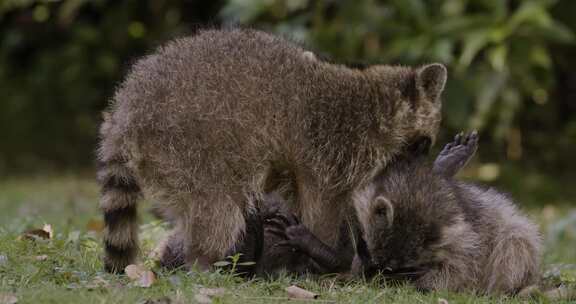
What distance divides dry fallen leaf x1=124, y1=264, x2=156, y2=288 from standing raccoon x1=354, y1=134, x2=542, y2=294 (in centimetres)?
139

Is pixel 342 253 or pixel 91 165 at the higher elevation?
pixel 91 165

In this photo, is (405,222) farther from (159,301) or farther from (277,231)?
(159,301)

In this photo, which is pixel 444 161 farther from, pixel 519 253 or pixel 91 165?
pixel 91 165

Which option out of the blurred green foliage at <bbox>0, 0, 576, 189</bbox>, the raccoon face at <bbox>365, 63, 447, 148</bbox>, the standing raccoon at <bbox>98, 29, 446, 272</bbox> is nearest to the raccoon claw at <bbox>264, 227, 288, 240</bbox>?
the standing raccoon at <bbox>98, 29, 446, 272</bbox>

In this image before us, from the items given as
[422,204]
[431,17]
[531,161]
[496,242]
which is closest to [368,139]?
[422,204]

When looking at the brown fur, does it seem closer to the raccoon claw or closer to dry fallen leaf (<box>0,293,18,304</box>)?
the raccoon claw

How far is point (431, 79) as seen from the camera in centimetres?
658

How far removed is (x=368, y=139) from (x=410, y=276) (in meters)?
0.93

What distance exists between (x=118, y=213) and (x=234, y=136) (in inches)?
33.2

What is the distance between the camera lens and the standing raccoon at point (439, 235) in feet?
19.6

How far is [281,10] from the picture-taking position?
39.9 feet

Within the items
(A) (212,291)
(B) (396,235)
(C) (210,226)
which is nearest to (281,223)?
(C) (210,226)

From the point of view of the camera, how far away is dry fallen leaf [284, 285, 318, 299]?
17.8ft

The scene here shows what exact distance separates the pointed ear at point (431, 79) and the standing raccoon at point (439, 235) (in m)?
0.48
